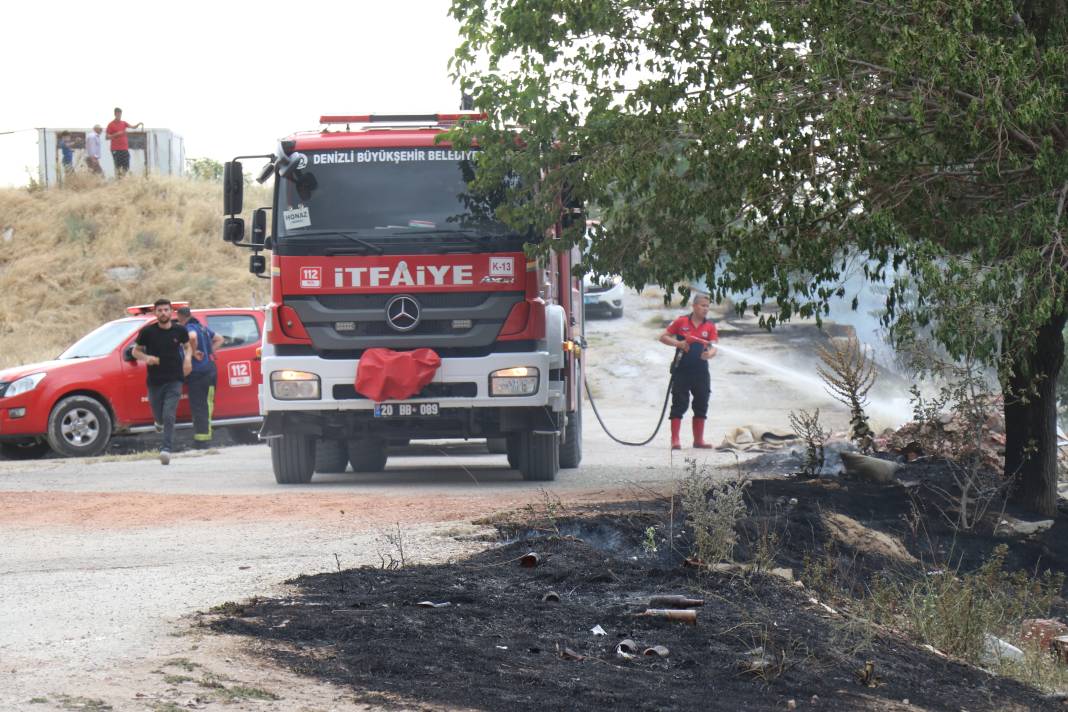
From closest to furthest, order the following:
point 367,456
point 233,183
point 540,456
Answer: point 233,183
point 540,456
point 367,456

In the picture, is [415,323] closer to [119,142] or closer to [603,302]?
[603,302]

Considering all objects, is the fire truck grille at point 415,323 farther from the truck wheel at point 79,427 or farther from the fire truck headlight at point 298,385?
the truck wheel at point 79,427

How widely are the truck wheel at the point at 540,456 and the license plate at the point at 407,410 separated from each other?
112 centimetres

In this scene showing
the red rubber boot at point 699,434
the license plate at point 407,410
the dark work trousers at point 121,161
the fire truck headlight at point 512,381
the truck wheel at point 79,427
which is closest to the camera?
the fire truck headlight at point 512,381

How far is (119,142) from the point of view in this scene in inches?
1548

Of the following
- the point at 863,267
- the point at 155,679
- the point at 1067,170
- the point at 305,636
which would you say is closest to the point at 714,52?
the point at 863,267

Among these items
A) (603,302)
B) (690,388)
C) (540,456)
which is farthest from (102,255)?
(540,456)

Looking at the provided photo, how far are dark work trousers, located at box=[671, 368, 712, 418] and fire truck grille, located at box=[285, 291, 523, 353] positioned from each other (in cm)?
530

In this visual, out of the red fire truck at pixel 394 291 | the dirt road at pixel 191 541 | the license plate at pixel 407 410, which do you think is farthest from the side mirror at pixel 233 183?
the dirt road at pixel 191 541

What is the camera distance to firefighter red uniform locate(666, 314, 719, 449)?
58.0 ft

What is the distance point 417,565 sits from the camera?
8.27 m

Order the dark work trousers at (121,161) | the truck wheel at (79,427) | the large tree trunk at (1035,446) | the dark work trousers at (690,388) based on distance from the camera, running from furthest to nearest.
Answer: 1. the dark work trousers at (121,161)
2. the truck wheel at (79,427)
3. the dark work trousers at (690,388)
4. the large tree trunk at (1035,446)

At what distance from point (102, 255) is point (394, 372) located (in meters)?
26.1

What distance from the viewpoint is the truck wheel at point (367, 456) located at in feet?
52.7
